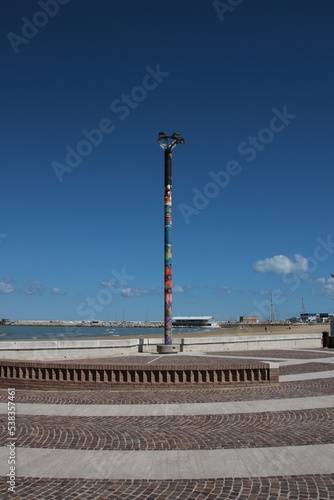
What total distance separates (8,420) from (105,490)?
4112mm

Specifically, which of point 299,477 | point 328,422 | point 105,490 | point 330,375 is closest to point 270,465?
point 299,477

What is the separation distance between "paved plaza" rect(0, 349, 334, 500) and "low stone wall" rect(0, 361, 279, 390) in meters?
0.56

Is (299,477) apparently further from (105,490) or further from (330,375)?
(330,375)

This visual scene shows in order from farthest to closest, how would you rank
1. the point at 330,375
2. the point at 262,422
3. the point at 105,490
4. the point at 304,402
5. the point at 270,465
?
1. the point at 330,375
2. the point at 304,402
3. the point at 262,422
4. the point at 270,465
5. the point at 105,490

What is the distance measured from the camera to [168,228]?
78.4 feet

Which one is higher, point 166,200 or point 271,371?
point 166,200

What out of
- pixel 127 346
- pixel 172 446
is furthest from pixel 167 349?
pixel 172 446

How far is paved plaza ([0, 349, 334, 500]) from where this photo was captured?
5410 millimetres

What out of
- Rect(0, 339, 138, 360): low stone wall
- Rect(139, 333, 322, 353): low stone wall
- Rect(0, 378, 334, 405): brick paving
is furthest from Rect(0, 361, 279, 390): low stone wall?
Rect(139, 333, 322, 353): low stone wall

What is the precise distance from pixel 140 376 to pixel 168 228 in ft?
42.0

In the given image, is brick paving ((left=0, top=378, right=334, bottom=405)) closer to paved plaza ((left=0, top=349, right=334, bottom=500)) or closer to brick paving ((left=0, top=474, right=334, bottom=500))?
paved plaza ((left=0, top=349, right=334, bottom=500))

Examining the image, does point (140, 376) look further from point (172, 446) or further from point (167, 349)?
point (167, 349)

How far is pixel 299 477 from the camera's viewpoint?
5742 mm

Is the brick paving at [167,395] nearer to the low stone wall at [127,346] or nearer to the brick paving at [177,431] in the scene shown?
the brick paving at [177,431]
